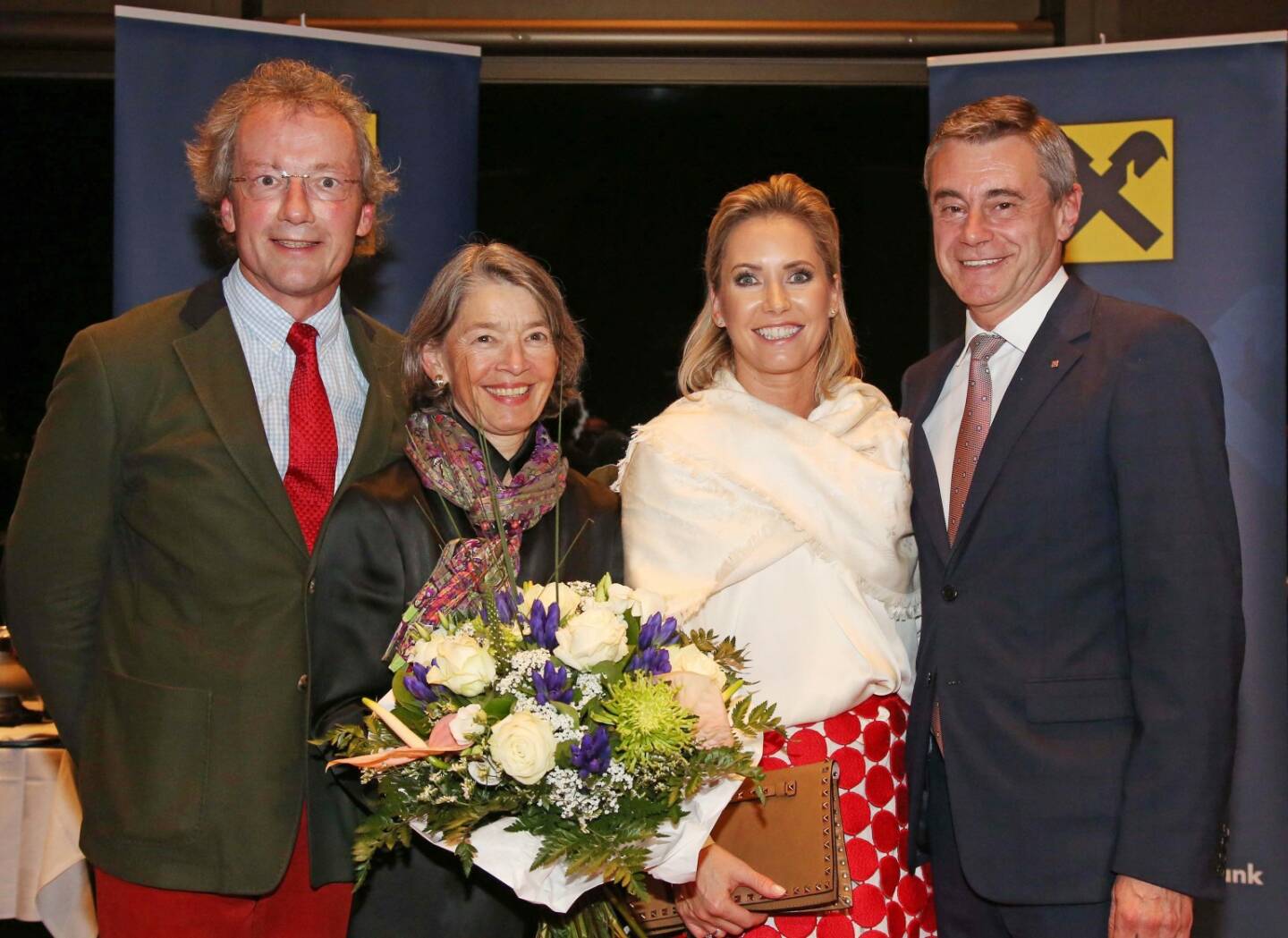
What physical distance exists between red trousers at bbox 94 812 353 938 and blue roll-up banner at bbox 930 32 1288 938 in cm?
322

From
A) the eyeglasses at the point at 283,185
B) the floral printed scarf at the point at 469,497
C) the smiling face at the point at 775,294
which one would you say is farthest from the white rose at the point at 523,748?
the eyeglasses at the point at 283,185

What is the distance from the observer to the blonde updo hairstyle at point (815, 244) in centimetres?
292

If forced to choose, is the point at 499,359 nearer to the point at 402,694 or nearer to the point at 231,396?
the point at 231,396

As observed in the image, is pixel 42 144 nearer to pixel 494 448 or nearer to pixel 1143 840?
pixel 494 448

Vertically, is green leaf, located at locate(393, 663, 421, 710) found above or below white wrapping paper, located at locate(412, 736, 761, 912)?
above

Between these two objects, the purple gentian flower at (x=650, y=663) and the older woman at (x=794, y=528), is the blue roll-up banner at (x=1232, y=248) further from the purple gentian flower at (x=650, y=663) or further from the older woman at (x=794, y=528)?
the purple gentian flower at (x=650, y=663)

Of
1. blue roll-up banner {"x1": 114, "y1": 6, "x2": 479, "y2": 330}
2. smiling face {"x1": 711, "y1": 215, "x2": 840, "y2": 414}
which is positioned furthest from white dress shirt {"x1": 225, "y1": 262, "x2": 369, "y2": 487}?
blue roll-up banner {"x1": 114, "y1": 6, "x2": 479, "y2": 330}

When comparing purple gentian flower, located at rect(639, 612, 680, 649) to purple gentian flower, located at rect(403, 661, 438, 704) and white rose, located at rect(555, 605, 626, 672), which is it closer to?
white rose, located at rect(555, 605, 626, 672)

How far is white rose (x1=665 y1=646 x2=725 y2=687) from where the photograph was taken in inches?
87.7

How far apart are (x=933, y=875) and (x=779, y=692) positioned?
0.54 meters

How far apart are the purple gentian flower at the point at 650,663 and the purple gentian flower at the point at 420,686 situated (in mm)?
326

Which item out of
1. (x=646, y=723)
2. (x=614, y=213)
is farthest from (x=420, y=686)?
(x=614, y=213)

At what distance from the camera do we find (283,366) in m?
2.79

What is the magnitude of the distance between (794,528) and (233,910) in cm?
135
